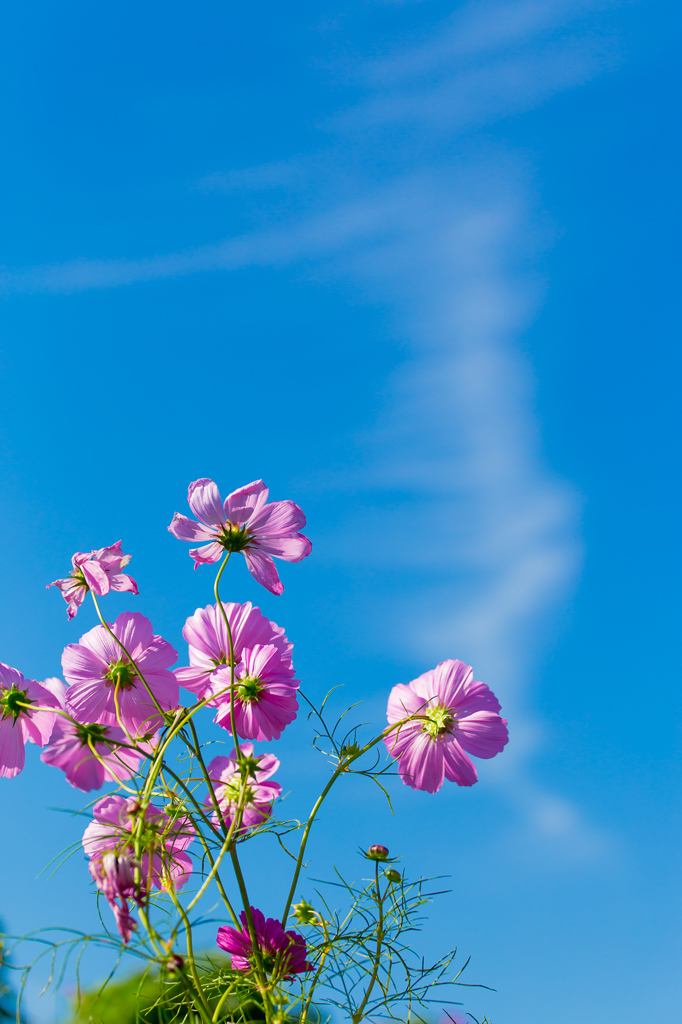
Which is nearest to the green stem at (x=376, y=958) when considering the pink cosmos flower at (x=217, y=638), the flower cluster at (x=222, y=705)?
the flower cluster at (x=222, y=705)

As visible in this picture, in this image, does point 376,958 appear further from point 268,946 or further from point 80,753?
point 80,753

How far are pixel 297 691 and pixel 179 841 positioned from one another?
0.19 meters

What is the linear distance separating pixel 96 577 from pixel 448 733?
0.38 m

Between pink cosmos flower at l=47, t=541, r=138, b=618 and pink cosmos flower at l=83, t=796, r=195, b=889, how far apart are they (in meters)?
0.19

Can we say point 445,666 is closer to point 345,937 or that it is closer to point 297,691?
point 297,691

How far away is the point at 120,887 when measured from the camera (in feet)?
1.78

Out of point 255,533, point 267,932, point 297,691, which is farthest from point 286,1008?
point 255,533

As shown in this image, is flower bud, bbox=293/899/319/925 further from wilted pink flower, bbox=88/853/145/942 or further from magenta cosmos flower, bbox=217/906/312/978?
wilted pink flower, bbox=88/853/145/942

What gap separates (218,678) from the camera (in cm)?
79

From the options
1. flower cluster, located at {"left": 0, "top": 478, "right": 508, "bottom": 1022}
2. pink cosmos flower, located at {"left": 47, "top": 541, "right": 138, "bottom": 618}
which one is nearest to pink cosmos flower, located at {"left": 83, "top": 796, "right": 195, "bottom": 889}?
flower cluster, located at {"left": 0, "top": 478, "right": 508, "bottom": 1022}

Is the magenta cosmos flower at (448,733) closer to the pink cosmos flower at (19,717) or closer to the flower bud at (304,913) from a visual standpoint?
the flower bud at (304,913)

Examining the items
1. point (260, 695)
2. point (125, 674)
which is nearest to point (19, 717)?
point (125, 674)

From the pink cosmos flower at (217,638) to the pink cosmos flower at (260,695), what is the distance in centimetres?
1

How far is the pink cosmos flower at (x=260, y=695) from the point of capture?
2.52 ft
